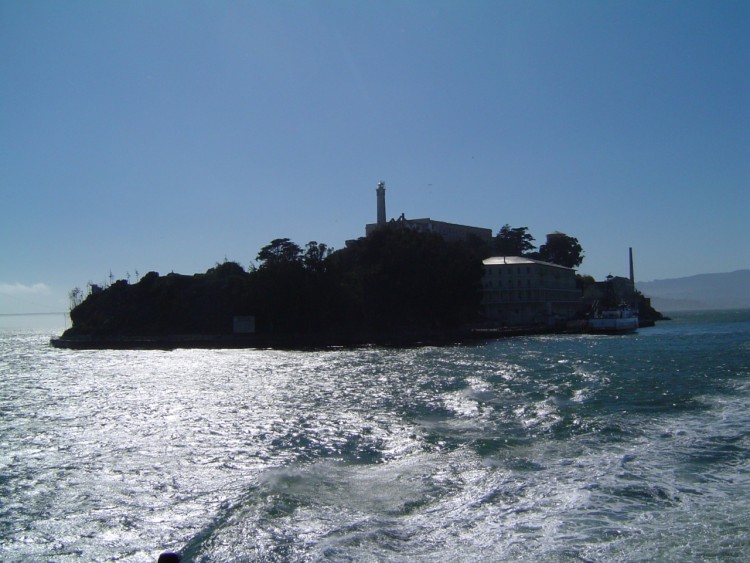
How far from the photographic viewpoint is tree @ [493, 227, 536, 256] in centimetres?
13175

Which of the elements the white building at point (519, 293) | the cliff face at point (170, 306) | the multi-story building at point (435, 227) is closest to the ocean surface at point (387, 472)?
the cliff face at point (170, 306)

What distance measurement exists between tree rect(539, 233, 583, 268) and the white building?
106 feet

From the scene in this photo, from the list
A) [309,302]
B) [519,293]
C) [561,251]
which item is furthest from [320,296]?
[561,251]

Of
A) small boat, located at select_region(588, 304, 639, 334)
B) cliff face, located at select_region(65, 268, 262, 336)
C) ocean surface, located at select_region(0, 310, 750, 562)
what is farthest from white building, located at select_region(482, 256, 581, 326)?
ocean surface, located at select_region(0, 310, 750, 562)

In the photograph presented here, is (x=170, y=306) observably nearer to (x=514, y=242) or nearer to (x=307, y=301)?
(x=307, y=301)

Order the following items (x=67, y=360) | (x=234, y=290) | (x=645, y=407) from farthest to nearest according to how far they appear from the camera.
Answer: (x=234, y=290), (x=67, y=360), (x=645, y=407)

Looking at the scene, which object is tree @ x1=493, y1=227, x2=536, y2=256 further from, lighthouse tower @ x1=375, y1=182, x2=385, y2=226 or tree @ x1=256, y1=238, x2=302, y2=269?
tree @ x1=256, y1=238, x2=302, y2=269

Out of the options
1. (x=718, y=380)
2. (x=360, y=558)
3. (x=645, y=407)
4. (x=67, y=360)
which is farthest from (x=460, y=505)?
(x=67, y=360)

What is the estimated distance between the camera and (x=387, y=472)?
1382 cm

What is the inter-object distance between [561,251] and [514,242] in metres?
10.4

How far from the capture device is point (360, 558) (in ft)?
30.1

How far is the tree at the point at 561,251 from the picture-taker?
436 feet

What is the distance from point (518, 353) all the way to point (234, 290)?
41.9m

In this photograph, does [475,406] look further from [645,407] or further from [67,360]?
[67,360]
